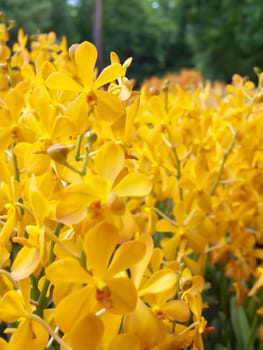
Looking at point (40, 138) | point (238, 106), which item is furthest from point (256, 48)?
point (40, 138)

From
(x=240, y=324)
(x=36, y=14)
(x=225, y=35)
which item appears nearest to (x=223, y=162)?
(x=240, y=324)

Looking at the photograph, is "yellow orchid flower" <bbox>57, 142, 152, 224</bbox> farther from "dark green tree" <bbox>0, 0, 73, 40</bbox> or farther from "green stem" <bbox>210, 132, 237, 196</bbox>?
"dark green tree" <bbox>0, 0, 73, 40</bbox>

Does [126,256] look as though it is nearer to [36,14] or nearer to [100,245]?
[100,245]

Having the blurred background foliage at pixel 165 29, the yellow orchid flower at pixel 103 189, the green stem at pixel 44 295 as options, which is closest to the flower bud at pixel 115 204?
the yellow orchid flower at pixel 103 189

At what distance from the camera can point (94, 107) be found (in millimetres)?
638

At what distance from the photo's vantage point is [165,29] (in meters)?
19.6

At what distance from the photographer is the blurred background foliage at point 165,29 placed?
10.2 m

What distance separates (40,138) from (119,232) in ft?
0.60

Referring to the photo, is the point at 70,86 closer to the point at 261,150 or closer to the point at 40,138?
the point at 40,138

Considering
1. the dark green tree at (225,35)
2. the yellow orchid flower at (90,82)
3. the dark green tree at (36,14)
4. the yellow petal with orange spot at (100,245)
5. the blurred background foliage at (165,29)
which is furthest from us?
the dark green tree at (36,14)

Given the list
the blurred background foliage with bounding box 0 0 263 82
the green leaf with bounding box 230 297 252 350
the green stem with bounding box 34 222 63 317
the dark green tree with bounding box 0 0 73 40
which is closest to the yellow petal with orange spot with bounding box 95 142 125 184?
the green stem with bounding box 34 222 63 317

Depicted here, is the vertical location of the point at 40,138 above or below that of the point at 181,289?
above

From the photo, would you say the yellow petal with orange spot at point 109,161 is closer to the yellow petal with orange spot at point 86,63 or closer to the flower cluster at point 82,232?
the flower cluster at point 82,232

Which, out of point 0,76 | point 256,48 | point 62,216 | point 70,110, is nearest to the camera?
point 62,216
